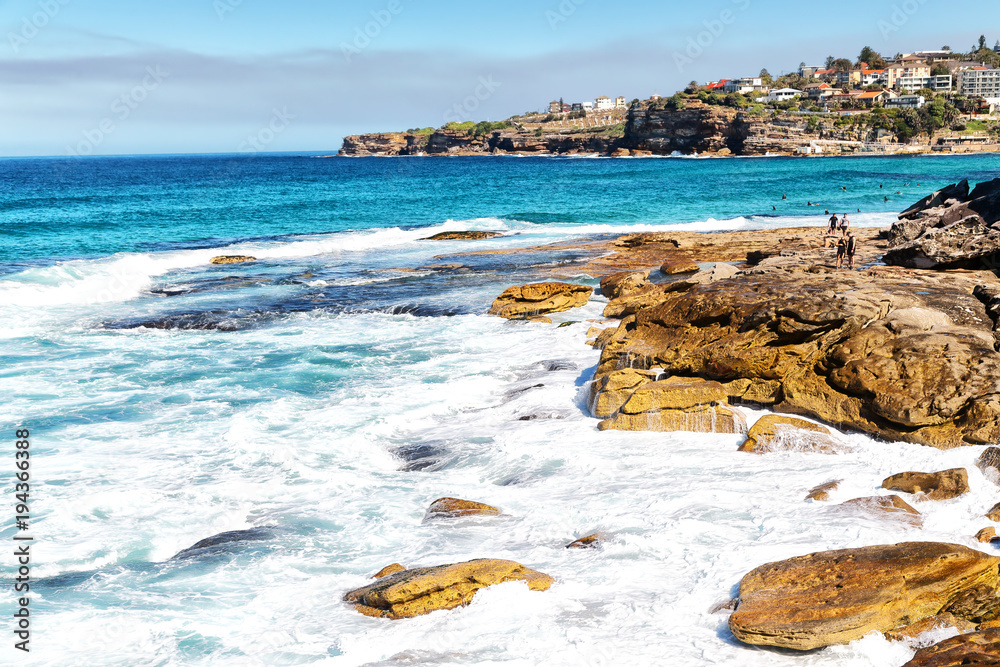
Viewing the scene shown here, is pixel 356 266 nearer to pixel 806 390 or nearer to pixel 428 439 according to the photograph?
pixel 428 439

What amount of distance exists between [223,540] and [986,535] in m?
9.51

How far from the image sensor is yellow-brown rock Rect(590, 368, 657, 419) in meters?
13.5

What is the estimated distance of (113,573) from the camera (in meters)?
9.13

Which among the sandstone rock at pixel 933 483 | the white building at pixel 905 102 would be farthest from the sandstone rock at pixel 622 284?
the white building at pixel 905 102

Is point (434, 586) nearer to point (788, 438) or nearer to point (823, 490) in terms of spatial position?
point (823, 490)

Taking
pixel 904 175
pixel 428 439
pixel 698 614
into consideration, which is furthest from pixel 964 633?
pixel 904 175

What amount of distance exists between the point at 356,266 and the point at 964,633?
93.0ft

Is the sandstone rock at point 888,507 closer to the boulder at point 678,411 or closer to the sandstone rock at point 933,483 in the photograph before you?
the sandstone rock at point 933,483

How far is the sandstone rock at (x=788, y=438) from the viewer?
11891 mm

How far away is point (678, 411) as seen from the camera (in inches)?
508

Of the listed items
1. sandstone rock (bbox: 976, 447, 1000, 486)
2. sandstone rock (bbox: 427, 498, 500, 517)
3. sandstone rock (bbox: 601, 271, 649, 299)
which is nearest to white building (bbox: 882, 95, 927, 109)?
sandstone rock (bbox: 601, 271, 649, 299)

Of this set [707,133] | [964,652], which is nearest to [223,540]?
[964,652]

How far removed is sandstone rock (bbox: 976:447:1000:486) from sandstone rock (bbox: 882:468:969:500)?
46 cm

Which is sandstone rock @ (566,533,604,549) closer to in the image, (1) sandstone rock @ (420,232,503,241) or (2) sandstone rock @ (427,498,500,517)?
(2) sandstone rock @ (427,498,500,517)
